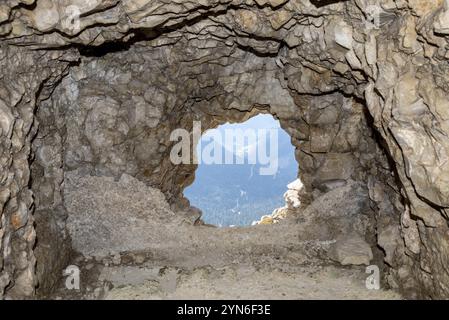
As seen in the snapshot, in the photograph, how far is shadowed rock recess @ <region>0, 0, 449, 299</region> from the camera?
5711 millimetres

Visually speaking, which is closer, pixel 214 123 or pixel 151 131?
pixel 151 131

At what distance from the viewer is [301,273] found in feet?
27.3

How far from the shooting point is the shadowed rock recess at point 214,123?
571cm

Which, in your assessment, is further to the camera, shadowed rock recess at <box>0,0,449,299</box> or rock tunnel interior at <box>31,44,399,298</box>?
rock tunnel interior at <box>31,44,399,298</box>

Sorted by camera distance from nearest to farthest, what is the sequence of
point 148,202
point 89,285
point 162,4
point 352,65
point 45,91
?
→ point 162,4 < point 352,65 < point 45,91 < point 89,285 < point 148,202

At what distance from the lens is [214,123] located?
37.7 feet

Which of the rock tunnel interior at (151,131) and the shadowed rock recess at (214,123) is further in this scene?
the rock tunnel interior at (151,131)

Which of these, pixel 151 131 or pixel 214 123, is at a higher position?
pixel 214 123

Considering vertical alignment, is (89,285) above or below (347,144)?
below

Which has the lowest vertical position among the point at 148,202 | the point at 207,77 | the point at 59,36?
the point at 148,202

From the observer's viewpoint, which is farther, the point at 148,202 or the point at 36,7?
the point at 148,202

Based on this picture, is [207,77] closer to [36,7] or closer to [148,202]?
[148,202]
